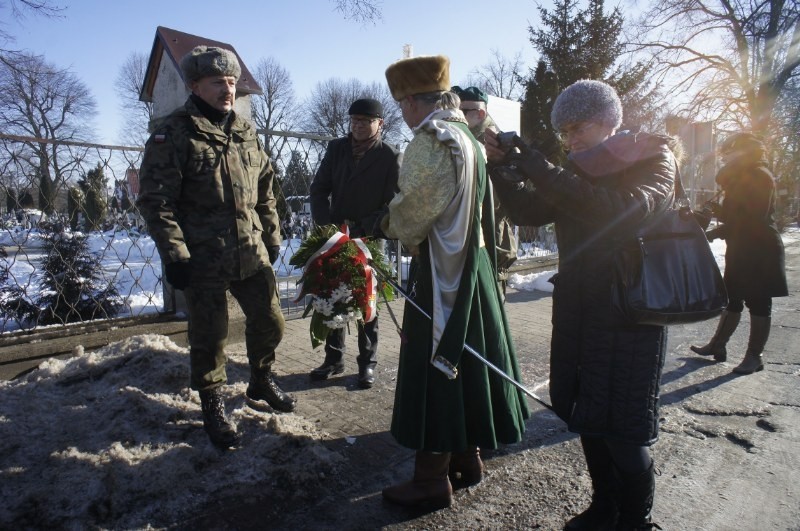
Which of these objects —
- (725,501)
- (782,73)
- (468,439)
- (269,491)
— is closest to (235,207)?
(269,491)

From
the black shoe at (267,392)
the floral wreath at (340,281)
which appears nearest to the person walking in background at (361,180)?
the black shoe at (267,392)

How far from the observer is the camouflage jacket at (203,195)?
2.75 metres

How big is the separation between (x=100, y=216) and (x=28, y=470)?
2765mm

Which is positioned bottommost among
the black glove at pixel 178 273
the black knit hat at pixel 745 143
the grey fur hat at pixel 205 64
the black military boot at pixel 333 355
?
the black military boot at pixel 333 355

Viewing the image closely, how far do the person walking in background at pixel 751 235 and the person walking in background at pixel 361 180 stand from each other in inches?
108

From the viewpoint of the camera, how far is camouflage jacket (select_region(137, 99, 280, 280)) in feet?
9.03

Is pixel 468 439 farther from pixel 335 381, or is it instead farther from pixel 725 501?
pixel 335 381

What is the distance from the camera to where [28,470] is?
267cm

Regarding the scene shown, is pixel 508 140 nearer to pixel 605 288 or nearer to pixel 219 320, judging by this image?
pixel 605 288

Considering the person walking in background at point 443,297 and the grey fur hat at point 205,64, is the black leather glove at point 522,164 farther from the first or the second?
the grey fur hat at point 205,64

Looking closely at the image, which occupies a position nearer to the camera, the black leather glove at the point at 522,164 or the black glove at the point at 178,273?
the black leather glove at the point at 522,164

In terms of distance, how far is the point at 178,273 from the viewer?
8.92ft

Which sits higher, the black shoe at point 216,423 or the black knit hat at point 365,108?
the black knit hat at point 365,108

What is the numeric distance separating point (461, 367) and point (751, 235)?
349cm
